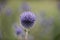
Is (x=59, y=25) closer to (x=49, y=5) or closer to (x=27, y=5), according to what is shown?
(x=49, y=5)

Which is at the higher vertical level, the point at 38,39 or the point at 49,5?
the point at 49,5

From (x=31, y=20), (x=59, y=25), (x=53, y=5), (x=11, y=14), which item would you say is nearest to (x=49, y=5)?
(x=53, y=5)

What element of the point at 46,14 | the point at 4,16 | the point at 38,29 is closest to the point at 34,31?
the point at 38,29

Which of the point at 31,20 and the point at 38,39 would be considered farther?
the point at 38,39

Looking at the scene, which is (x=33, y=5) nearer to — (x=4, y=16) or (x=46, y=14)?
(x=46, y=14)

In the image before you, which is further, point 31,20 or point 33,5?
point 33,5

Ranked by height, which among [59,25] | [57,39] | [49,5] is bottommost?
[57,39]
